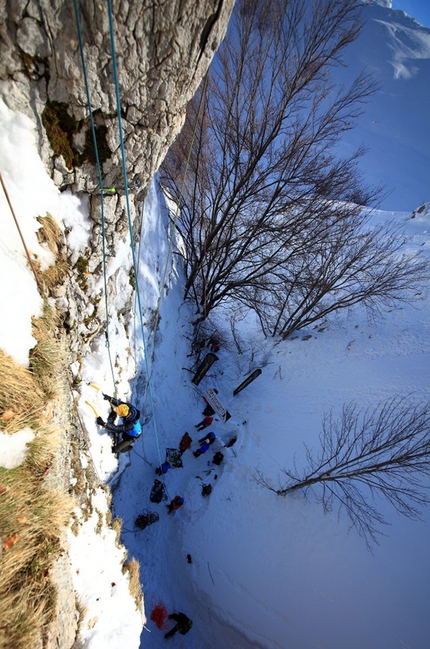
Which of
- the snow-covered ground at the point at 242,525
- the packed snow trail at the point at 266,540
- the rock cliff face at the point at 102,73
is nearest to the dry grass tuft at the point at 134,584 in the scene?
the snow-covered ground at the point at 242,525

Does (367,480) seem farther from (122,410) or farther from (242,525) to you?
(122,410)

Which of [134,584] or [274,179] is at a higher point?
[274,179]

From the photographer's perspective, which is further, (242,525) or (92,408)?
(242,525)

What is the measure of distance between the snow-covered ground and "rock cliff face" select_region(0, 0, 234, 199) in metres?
0.67

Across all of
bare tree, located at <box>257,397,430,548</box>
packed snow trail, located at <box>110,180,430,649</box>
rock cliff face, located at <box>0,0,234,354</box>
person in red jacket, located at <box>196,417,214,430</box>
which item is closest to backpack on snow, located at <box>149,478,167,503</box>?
packed snow trail, located at <box>110,180,430,649</box>

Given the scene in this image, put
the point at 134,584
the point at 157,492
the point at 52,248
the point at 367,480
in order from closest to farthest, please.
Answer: the point at 52,248, the point at 134,584, the point at 367,480, the point at 157,492

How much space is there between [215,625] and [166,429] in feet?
16.5

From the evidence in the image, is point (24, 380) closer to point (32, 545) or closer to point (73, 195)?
point (32, 545)

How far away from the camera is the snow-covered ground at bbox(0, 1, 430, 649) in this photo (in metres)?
5.75

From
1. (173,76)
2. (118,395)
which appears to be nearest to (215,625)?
(118,395)

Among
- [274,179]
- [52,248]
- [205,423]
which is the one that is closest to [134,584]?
[52,248]

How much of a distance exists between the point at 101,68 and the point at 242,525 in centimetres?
990

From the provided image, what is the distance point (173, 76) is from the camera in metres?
2.78

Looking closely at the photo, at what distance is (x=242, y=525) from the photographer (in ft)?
26.2
